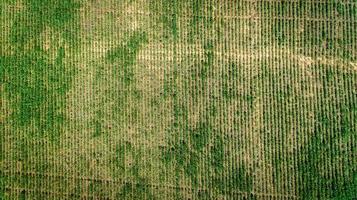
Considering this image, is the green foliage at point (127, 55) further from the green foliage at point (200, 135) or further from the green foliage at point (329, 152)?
the green foliage at point (329, 152)

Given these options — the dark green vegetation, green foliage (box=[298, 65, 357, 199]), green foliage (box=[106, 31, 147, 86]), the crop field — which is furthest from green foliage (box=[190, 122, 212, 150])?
the dark green vegetation

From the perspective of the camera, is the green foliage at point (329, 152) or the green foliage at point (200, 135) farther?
the green foliage at point (200, 135)

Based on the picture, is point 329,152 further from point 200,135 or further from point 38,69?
point 38,69

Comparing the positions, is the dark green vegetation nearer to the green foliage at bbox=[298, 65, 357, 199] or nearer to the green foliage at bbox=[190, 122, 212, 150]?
the green foliage at bbox=[190, 122, 212, 150]

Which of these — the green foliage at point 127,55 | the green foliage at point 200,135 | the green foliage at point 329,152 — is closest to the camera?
the green foliage at point 329,152

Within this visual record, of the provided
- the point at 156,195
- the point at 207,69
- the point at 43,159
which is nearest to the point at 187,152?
the point at 156,195

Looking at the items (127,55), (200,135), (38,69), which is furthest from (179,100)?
(38,69)

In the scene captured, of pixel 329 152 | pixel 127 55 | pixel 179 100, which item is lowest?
pixel 329 152

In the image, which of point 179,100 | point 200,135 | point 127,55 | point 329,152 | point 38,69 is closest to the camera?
point 329,152

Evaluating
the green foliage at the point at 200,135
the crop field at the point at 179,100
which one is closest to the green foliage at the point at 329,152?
the crop field at the point at 179,100

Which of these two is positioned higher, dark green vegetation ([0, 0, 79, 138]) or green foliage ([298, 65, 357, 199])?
dark green vegetation ([0, 0, 79, 138])
